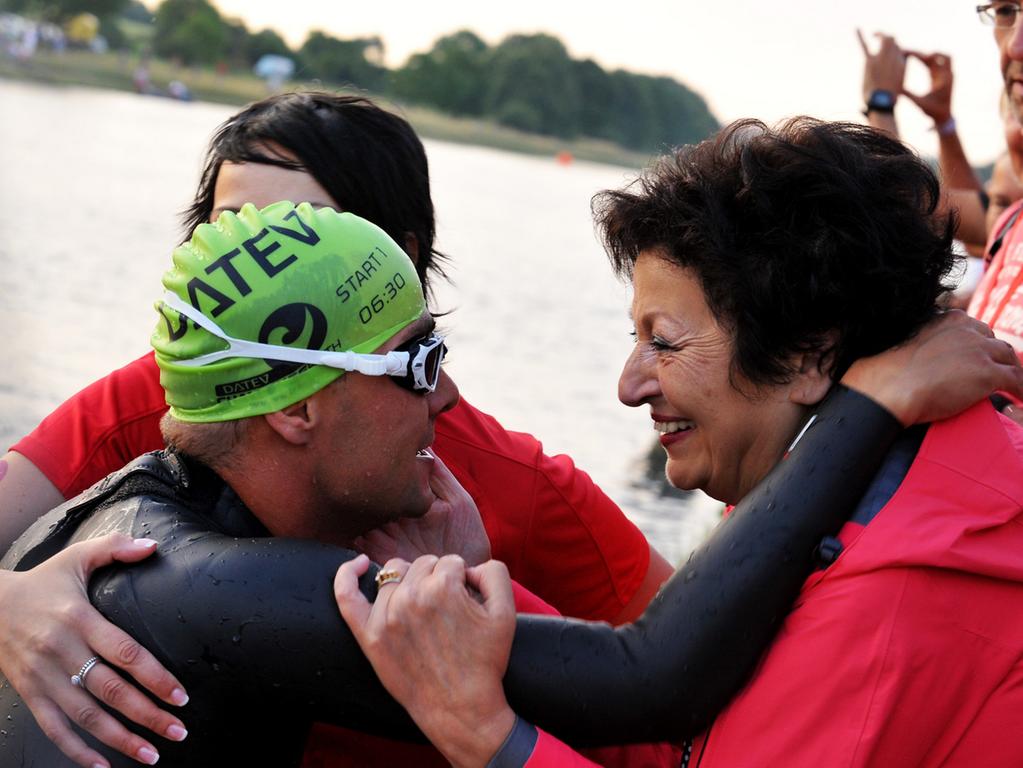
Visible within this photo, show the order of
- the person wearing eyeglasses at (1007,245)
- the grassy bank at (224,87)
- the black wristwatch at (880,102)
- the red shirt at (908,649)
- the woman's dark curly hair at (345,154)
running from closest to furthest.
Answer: the red shirt at (908,649), the woman's dark curly hair at (345,154), the person wearing eyeglasses at (1007,245), the black wristwatch at (880,102), the grassy bank at (224,87)

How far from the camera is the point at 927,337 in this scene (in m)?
2.56

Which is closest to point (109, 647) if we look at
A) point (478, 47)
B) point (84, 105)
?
point (84, 105)

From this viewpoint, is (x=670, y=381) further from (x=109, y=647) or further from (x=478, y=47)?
(x=478, y=47)

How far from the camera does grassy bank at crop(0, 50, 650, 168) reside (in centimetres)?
7362

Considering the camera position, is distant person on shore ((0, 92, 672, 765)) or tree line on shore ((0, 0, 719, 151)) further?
tree line on shore ((0, 0, 719, 151))

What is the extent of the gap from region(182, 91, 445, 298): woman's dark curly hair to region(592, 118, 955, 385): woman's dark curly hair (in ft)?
4.49

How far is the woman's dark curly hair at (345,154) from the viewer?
150 inches

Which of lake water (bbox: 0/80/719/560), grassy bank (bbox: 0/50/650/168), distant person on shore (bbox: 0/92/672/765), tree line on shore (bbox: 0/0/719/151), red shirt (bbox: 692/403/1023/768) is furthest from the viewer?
tree line on shore (bbox: 0/0/719/151)

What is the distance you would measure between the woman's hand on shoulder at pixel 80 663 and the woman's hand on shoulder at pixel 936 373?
1532mm

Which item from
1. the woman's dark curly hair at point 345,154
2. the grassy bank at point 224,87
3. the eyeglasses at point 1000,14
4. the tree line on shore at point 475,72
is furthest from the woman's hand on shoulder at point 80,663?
the tree line on shore at point 475,72

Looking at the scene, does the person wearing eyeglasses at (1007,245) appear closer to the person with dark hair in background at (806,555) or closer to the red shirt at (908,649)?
the person with dark hair in background at (806,555)

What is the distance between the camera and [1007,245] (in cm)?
488

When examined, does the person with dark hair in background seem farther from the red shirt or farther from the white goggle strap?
the white goggle strap

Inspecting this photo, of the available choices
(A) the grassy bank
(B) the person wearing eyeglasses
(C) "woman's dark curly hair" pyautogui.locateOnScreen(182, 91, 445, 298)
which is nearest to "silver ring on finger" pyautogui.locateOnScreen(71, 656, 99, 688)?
(C) "woman's dark curly hair" pyautogui.locateOnScreen(182, 91, 445, 298)
